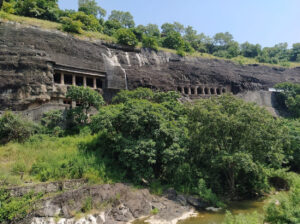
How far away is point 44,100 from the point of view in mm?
18938

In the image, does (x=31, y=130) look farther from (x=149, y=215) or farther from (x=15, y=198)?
(x=149, y=215)

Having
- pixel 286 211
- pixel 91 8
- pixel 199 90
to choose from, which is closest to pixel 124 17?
pixel 91 8

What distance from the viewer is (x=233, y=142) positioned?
45.7ft

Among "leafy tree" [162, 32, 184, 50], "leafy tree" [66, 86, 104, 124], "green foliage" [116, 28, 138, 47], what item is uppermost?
"leafy tree" [162, 32, 184, 50]

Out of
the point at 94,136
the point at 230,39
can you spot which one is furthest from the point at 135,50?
the point at 230,39

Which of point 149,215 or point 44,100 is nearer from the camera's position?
point 149,215

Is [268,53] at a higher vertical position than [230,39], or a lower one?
lower

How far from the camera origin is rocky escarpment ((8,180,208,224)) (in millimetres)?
9414

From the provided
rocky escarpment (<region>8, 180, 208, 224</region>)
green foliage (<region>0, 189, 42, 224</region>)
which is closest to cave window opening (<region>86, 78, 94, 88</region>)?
rocky escarpment (<region>8, 180, 208, 224</region>)

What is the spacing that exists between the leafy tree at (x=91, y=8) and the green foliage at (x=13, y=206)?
45871mm

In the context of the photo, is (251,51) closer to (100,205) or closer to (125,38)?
(125,38)

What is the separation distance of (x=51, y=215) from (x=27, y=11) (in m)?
31.3

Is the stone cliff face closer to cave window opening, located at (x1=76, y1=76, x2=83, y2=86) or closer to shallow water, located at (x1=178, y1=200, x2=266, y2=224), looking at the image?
cave window opening, located at (x1=76, y1=76, x2=83, y2=86)

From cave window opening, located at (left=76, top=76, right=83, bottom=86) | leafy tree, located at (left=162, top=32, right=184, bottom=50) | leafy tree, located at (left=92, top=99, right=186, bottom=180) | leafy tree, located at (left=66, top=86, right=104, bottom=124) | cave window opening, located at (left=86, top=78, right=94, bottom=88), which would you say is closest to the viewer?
leafy tree, located at (left=92, top=99, right=186, bottom=180)
